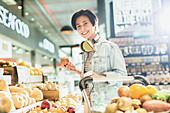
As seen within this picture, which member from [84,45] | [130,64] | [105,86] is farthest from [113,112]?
[130,64]

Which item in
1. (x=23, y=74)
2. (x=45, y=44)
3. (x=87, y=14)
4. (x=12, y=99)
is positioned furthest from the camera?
(x=45, y=44)

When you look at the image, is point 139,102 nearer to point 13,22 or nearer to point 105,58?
point 105,58

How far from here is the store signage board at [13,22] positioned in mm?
5034

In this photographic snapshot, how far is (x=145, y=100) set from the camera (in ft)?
3.44

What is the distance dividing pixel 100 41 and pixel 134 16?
4032 mm

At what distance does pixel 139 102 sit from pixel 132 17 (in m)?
4.86

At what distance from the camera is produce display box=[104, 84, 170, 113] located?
95cm

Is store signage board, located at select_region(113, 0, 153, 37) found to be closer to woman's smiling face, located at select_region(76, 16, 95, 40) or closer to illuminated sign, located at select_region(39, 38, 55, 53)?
woman's smiling face, located at select_region(76, 16, 95, 40)

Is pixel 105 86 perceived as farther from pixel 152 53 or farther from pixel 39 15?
pixel 39 15

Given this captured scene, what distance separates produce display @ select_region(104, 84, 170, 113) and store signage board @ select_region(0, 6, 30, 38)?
15.4 ft

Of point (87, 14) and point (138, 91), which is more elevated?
point (87, 14)

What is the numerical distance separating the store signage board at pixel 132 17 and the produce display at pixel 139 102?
4.32m

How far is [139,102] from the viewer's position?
3.43 feet

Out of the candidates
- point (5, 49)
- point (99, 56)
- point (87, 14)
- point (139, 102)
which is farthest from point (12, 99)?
point (5, 49)
